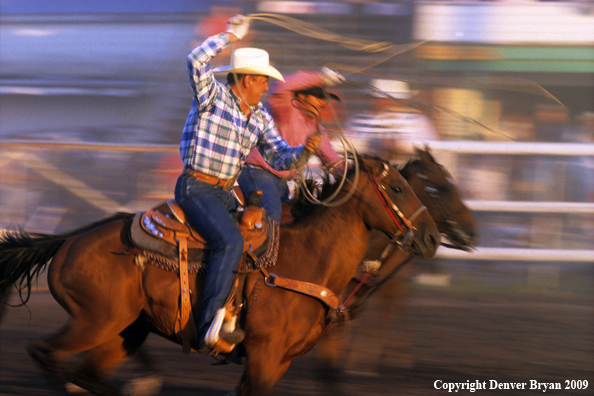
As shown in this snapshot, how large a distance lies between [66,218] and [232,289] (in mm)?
5157

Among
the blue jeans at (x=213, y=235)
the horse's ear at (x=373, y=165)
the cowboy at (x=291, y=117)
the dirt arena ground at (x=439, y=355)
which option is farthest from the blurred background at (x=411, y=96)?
the blue jeans at (x=213, y=235)

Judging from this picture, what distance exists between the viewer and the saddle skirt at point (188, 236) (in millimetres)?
3568

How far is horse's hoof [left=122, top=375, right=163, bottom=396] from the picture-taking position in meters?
4.03

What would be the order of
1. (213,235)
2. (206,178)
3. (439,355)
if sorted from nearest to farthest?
(213,235)
(206,178)
(439,355)

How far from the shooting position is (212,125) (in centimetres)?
357

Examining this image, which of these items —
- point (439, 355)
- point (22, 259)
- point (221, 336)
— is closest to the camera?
point (221, 336)

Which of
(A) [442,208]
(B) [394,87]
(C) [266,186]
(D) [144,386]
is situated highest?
(C) [266,186]

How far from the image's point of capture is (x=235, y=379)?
489 cm

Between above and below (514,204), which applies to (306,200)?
above

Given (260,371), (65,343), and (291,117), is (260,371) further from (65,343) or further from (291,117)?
(291,117)

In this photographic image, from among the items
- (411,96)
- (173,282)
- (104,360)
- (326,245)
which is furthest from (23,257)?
(411,96)

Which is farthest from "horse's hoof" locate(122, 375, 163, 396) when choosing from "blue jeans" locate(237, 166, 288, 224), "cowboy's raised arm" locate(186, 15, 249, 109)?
"cowboy's raised arm" locate(186, 15, 249, 109)

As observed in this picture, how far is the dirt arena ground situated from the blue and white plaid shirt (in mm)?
1776

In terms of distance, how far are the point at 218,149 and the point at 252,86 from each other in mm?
409
